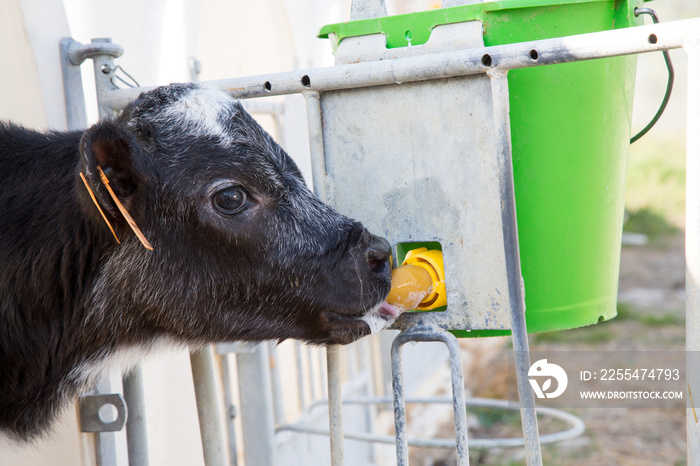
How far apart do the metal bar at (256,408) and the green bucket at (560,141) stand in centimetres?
108

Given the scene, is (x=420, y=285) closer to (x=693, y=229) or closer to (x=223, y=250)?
(x=223, y=250)

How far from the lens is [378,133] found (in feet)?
5.76

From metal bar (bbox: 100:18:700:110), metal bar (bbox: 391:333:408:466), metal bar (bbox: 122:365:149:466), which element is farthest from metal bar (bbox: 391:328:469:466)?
metal bar (bbox: 122:365:149:466)

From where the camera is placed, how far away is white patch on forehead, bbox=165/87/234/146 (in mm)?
1833

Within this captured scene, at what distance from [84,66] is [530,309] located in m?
1.58

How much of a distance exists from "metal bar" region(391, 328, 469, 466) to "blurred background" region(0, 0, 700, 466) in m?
0.23

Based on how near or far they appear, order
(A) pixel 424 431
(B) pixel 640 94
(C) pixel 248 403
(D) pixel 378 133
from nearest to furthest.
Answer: (D) pixel 378 133 → (C) pixel 248 403 → (A) pixel 424 431 → (B) pixel 640 94

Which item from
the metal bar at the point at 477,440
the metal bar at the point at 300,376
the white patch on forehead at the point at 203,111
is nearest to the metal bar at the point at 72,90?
the white patch on forehead at the point at 203,111

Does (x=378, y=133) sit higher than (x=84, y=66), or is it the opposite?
(x=84, y=66)

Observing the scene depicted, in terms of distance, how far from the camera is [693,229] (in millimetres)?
1362

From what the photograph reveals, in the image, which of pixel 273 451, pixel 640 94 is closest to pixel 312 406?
pixel 273 451

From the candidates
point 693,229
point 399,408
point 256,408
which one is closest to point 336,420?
point 399,408

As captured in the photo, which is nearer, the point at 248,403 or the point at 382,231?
the point at 382,231

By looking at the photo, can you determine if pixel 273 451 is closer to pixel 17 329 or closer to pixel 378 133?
pixel 17 329
